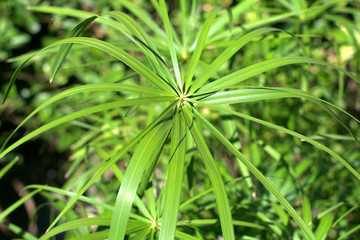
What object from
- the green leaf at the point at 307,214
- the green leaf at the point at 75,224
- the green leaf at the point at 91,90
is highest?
the green leaf at the point at 91,90

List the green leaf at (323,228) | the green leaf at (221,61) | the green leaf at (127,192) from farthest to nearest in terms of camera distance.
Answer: the green leaf at (323,228)
the green leaf at (221,61)
the green leaf at (127,192)

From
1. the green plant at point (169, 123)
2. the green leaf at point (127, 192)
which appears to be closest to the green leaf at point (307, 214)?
the green plant at point (169, 123)

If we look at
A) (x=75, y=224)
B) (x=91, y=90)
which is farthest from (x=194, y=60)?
(x=75, y=224)

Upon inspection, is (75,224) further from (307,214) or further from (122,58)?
(307,214)

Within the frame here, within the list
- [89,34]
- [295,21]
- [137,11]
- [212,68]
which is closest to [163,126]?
[212,68]

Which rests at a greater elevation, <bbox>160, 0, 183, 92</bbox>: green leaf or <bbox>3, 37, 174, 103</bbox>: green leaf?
<bbox>160, 0, 183, 92</bbox>: green leaf

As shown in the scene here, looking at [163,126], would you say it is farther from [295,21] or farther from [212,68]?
[295,21]

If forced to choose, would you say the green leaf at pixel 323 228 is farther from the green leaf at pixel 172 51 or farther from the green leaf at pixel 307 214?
the green leaf at pixel 172 51

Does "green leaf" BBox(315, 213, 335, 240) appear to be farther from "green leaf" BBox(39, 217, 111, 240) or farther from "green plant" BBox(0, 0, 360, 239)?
"green leaf" BBox(39, 217, 111, 240)

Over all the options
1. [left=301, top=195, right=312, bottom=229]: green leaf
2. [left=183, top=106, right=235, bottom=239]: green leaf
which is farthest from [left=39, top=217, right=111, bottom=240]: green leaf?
[left=301, top=195, right=312, bottom=229]: green leaf
